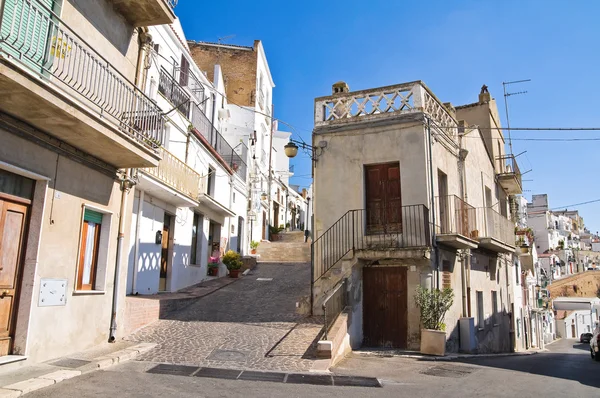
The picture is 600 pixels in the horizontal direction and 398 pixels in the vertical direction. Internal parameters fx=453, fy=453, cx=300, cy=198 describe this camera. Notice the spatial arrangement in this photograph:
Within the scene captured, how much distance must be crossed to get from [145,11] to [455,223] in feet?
33.6

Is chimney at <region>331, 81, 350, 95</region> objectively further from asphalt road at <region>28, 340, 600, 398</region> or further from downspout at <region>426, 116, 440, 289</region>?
asphalt road at <region>28, 340, 600, 398</region>

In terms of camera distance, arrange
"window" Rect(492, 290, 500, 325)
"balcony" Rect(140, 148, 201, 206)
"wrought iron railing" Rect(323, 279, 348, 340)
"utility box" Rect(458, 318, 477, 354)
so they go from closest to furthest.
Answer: "wrought iron railing" Rect(323, 279, 348, 340)
"utility box" Rect(458, 318, 477, 354)
"balcony" Rect(140, 148, 201, 206)
"window" Rect(492, 290, 500, 325)

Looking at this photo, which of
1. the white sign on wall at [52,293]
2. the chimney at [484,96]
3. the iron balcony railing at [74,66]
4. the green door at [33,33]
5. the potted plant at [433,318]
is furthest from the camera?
the chimney at [484,96]

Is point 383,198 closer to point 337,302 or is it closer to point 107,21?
point 337,302

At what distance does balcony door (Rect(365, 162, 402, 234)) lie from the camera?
12.9 m

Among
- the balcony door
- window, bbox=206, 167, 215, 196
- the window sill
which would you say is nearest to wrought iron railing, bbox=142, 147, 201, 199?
window, bbox=206, 167, 215, 196

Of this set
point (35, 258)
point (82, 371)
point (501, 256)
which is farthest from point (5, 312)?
point (501, 256)

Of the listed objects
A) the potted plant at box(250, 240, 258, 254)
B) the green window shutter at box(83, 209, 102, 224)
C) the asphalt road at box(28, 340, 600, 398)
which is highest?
the potted plant at box(250, 240, 258, 254)

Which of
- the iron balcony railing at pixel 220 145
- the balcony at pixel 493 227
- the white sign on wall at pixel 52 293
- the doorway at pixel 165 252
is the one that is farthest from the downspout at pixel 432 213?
the iron balcony railing at pixel 220 145

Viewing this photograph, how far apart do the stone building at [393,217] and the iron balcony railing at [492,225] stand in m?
1.40

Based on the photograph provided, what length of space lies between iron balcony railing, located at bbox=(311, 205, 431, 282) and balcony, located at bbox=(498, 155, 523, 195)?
963 centimetres

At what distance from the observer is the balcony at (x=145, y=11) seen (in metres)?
9.22

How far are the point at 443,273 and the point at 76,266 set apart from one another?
9.19 meters

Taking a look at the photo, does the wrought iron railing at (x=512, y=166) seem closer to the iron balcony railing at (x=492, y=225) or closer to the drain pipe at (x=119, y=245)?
the iron balcony railing at (x=492, y=225)
